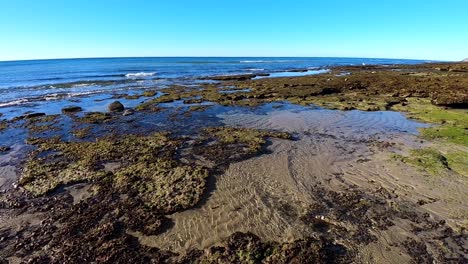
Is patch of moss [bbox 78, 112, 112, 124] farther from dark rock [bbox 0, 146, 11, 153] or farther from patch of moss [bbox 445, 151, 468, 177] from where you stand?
patch of moss [bbox 445, 151, 468, 177]

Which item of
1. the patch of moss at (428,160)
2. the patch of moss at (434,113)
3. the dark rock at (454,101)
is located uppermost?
the dark rock at (454,101)

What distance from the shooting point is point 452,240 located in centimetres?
635

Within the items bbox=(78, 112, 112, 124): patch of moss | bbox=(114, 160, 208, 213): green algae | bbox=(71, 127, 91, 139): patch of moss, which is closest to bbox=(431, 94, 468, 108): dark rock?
bbox=(114, 160, 208, 213): green algae

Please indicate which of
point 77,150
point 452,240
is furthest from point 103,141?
point 452,240

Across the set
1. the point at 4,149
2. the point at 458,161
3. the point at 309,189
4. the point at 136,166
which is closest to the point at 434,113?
the point at 458,161

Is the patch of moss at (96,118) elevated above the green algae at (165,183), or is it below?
above

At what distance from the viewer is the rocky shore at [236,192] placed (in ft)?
20.4

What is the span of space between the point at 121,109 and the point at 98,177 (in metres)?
12.5

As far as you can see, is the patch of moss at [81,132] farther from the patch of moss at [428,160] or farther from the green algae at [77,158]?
the patch of moss at [428,160]

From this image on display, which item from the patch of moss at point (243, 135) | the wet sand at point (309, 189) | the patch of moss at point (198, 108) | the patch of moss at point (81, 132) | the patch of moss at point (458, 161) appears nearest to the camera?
the wet sand at point (309, 189)

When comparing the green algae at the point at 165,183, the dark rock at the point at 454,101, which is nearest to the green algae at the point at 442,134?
the dark rock at the point at 454,101

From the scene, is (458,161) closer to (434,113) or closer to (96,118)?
(434,113)

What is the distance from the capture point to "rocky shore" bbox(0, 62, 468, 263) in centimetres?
621

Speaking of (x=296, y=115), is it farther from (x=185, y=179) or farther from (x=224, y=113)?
(x=185, y=179)
